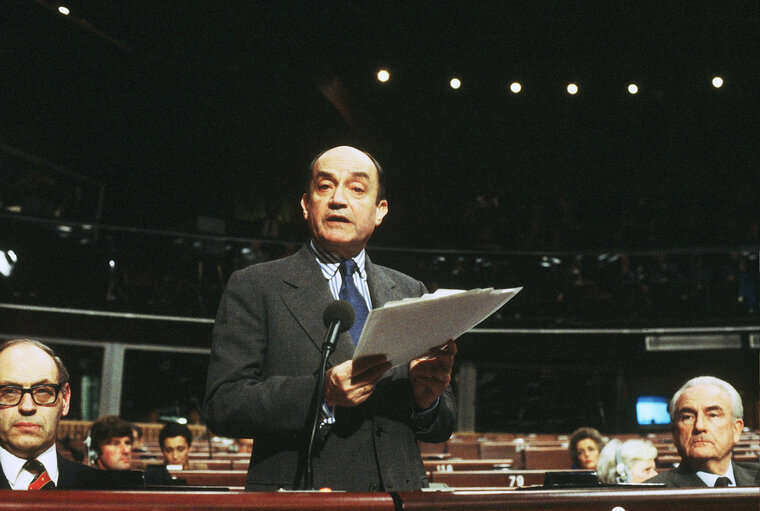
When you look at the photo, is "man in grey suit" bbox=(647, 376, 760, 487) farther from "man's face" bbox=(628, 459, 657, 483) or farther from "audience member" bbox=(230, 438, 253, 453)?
"audience member" bbox=(230, 438, 253, 453)

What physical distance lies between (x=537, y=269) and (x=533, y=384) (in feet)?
7.96

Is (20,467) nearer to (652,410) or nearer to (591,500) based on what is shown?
(591,500)

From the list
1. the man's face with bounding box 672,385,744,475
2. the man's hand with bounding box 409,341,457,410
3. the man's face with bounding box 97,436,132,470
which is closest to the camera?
the man's hand with bounding box 409,341,457,410

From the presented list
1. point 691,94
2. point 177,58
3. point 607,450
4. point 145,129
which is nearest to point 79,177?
point 145,129

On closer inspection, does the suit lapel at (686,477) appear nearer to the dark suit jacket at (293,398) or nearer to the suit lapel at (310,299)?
the dark suit jacket at (293,398)

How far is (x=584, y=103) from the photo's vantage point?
13297 mm

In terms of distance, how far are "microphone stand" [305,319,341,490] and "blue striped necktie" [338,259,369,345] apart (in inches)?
11.7

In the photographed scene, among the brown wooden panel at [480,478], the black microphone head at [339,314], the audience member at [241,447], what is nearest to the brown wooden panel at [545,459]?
the brown wooden panel at [480,478]

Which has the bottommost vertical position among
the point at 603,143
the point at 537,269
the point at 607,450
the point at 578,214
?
the point at 607,450

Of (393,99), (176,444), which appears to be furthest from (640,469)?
(393,99)

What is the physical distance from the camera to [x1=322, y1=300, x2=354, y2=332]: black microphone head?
5.10ft

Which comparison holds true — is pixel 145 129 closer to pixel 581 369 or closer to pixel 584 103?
pixel 584 103

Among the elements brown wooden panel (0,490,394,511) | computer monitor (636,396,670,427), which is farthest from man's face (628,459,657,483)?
computer monitor (636,396,670,427)

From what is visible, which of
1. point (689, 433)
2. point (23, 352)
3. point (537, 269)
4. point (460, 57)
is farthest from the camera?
point (537, 269)
